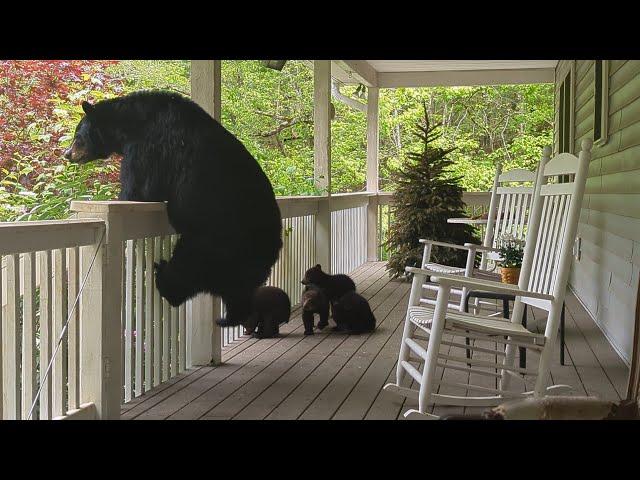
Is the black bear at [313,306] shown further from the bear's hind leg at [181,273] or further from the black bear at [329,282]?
the bear's hind leg at [181,273]

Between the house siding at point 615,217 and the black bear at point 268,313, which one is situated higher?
the house siding at point 615,217

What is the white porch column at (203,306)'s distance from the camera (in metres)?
4.54

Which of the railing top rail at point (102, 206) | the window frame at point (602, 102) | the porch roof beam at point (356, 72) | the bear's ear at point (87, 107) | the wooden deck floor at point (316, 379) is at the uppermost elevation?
the porch roof beam at point (356, 72)

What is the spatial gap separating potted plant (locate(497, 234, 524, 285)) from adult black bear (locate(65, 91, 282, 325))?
59.4 inches

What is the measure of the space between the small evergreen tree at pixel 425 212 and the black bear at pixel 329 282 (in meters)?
2.96

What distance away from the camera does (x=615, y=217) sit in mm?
5180

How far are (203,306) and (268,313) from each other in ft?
2.93

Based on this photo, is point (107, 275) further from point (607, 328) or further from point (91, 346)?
point (607, 328)

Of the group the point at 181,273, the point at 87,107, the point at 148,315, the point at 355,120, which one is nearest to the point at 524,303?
→ the point at 181,273

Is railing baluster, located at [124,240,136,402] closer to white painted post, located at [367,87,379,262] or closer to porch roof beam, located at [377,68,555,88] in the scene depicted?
white painted post, located at [367,87,379,262]

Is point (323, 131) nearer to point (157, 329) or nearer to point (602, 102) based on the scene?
point (602, 102)

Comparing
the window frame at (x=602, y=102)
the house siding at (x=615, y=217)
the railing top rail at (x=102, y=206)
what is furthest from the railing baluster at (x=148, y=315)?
the window frame at (x=602, y=102)
